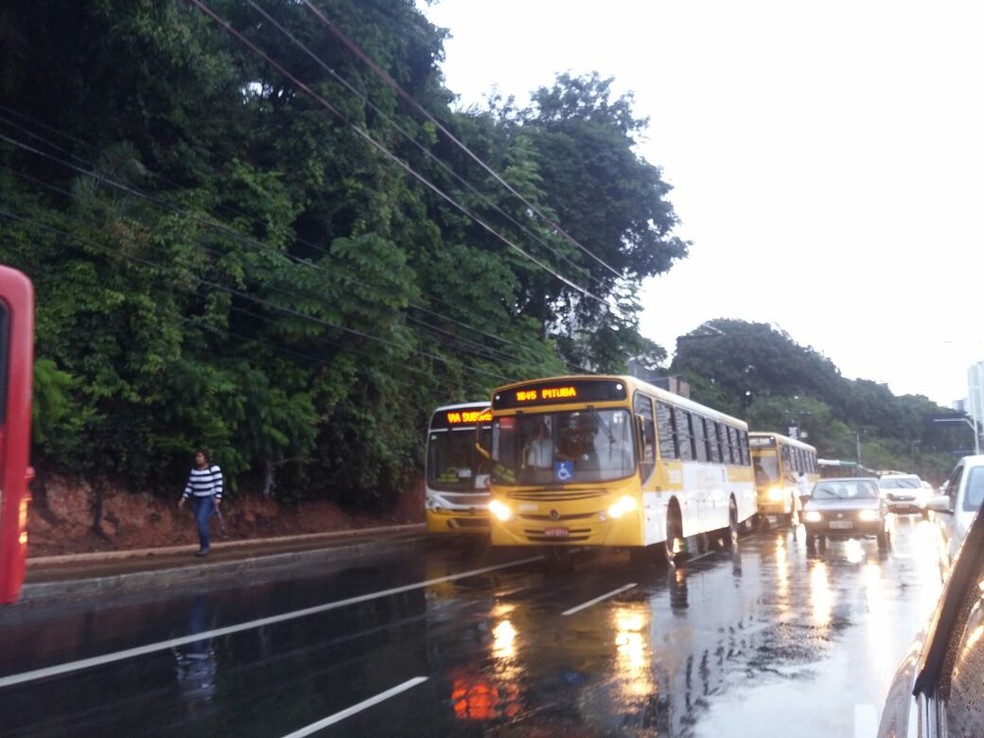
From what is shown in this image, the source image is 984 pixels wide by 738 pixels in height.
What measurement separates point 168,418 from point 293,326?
10.4 feet

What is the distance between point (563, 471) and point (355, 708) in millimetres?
8998

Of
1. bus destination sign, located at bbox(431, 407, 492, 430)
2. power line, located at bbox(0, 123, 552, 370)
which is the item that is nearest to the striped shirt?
power line, located at bbox(0, 123, 552, 370)

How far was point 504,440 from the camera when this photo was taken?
16250 millimetres

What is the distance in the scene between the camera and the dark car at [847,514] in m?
20.0

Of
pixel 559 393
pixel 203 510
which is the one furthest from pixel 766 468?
pixel 203 510

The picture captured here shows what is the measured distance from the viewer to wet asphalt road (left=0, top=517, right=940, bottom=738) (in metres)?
6.62

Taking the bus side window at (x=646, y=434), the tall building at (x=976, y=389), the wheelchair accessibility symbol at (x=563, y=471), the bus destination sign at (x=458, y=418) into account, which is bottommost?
the wheelchair accessibility symbol at (x=563, y=471)

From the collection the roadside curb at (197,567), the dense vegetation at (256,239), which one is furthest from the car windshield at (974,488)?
the roadside curb at (197,567)

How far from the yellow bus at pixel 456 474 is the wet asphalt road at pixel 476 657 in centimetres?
561

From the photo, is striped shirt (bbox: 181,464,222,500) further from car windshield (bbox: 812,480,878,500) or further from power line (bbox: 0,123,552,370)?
car windshield (bbox: 812,480,878,500)

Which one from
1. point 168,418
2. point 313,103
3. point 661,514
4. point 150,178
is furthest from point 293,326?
point 661,514

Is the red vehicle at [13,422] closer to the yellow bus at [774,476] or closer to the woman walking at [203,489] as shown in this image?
the woman walking at [203,489]

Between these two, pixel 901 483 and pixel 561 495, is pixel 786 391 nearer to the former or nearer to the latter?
pixel 901 483

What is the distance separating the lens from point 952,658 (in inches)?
118
